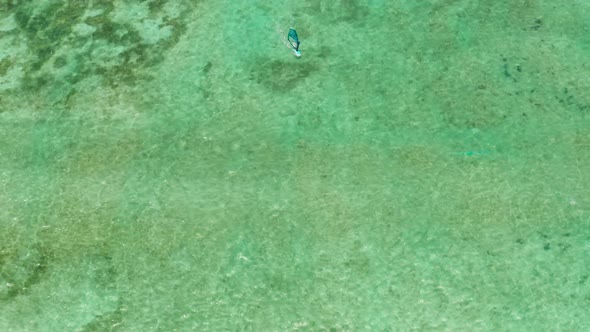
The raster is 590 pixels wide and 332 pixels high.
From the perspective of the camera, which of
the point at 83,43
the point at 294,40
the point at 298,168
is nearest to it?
the point at 298,168

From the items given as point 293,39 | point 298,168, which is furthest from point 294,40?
point 298,168

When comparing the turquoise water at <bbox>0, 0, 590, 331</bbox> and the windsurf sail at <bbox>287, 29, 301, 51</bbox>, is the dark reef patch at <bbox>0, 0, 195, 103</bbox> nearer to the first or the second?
the turquoise water at <bbox>0, 0, 590, 331</bbox>

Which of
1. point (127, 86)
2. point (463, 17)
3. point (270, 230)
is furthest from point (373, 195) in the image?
point (127, 86)

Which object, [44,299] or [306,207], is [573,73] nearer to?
[306,207]

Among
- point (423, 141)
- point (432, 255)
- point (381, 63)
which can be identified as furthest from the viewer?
point (381, 63)

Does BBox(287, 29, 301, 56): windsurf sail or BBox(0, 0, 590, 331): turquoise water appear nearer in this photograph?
BBox(0, 0, 590, 331): turquoise water

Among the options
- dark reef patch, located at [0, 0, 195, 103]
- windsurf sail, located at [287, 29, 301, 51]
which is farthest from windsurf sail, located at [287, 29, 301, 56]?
dark reef patch, located at [0, 0, 195, 103]

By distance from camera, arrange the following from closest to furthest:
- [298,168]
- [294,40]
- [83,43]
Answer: [298,168], [294,40], [83,43]

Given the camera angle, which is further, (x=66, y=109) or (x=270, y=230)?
(x=66, y=109)

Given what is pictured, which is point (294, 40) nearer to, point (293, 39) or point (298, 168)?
point (293, 39)
